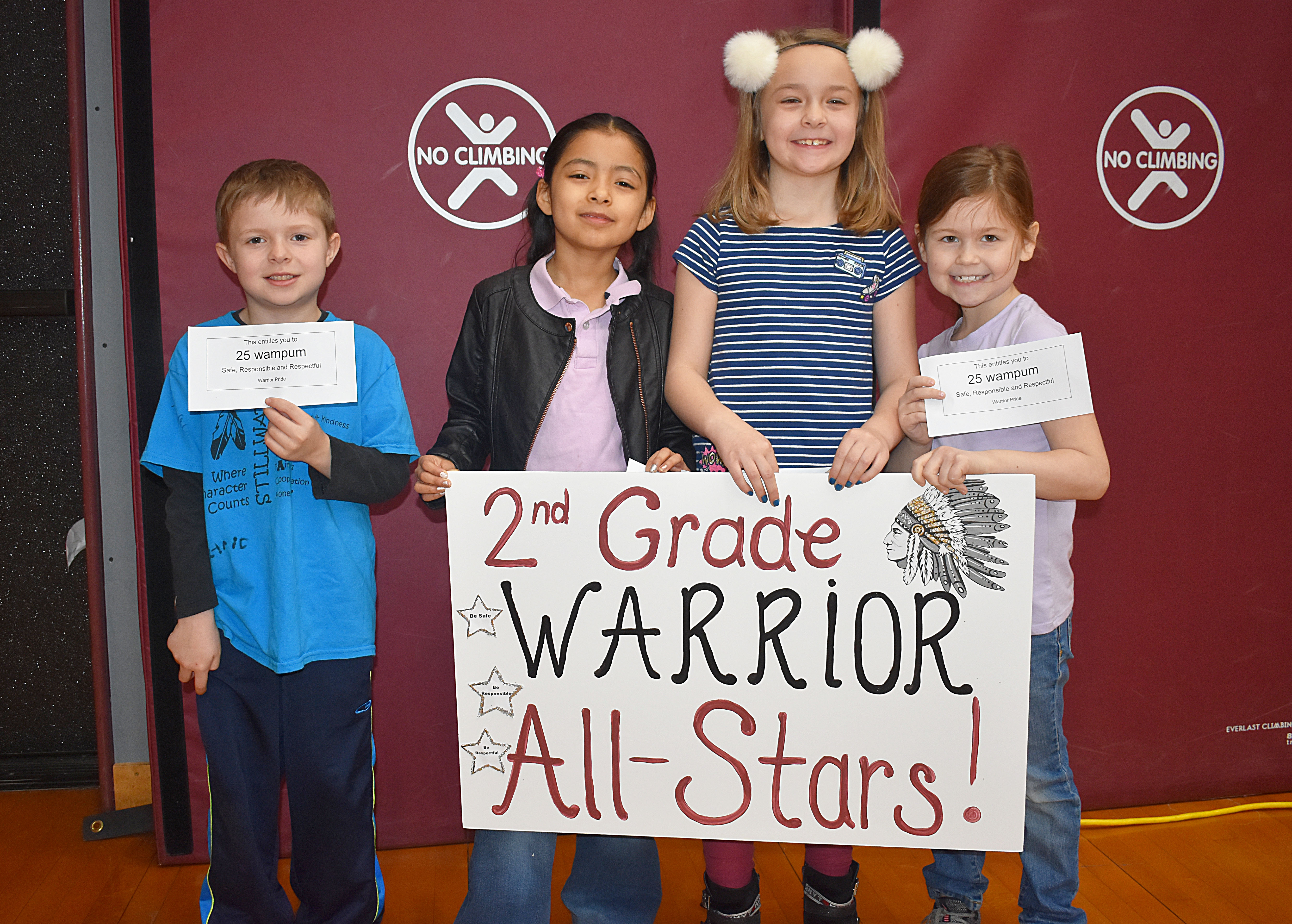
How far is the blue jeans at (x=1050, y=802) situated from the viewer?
5.23 feet

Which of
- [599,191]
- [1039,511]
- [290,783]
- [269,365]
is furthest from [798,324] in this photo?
[290,783]

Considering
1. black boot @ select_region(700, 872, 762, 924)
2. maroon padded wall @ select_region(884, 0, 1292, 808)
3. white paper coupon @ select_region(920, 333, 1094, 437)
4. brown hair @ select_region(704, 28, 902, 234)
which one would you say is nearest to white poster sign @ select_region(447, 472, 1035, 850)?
white paper coupon @ select_region(920, 333, 1094, 437)

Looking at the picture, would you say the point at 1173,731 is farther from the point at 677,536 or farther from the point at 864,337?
the point at 677,536

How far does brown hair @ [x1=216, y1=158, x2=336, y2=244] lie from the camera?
153 cm

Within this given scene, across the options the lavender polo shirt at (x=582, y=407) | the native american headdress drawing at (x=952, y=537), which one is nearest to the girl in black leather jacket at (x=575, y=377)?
the lavender polo shirt at (x=582, y=407)

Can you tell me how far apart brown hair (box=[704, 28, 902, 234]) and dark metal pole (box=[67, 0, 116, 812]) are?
1490mm

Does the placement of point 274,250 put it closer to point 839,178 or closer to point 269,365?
point 269,365

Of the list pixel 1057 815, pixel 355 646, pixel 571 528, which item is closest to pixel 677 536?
pixel 571 528

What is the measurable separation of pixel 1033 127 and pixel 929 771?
1.57 metres

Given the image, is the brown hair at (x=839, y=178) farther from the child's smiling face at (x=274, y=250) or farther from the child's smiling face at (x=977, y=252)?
the child's smiling face at (x=274, y=250)

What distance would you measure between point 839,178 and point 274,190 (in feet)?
3.32

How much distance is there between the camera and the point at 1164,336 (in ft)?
7.34

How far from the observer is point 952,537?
1.38 m

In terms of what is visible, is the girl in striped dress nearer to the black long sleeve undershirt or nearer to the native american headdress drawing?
the native american headdress drawing
